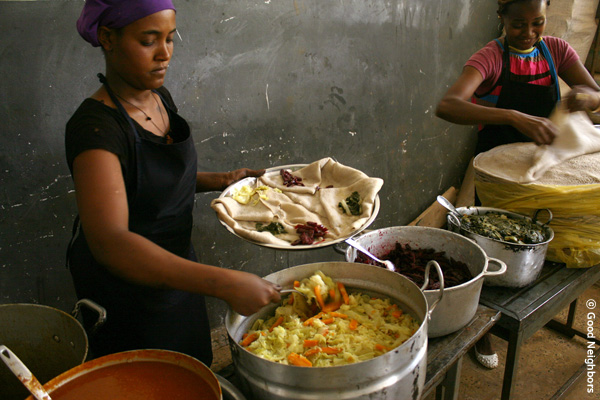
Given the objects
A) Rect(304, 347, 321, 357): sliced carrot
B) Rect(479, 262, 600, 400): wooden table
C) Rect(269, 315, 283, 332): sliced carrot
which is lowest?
Rect(479, 262, 600, 400): wooden table

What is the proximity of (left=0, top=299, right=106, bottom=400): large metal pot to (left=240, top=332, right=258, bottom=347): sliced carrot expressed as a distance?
0.44 m

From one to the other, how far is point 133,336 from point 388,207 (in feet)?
10.7

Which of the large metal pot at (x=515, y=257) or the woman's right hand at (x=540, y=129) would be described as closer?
the large metal pot at (x=515, y=257)

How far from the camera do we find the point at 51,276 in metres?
2.50

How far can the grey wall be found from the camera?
2.19m

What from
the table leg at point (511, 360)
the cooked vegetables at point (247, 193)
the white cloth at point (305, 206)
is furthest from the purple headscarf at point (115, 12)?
the table leg at point (511, 360)

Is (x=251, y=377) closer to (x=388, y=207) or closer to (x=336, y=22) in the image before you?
(x=336, y=22)

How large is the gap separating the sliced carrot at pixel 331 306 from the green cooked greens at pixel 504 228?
3.16ft

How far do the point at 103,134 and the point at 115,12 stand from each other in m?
0.37

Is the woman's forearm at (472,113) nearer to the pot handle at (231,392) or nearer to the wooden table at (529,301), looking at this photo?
the wooden table at (529,301)

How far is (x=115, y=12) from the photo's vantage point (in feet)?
4.26

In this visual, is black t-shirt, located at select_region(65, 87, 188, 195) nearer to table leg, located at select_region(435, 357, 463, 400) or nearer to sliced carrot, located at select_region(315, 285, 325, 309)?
sliced carrot, located at select_region(315, 285, 325, 309)

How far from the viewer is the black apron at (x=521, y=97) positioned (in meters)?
2.63

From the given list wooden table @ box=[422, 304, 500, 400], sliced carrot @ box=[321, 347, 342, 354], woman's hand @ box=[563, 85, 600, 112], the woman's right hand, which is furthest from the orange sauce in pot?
woman's hand @ box=[563, 85, 600, 112]
